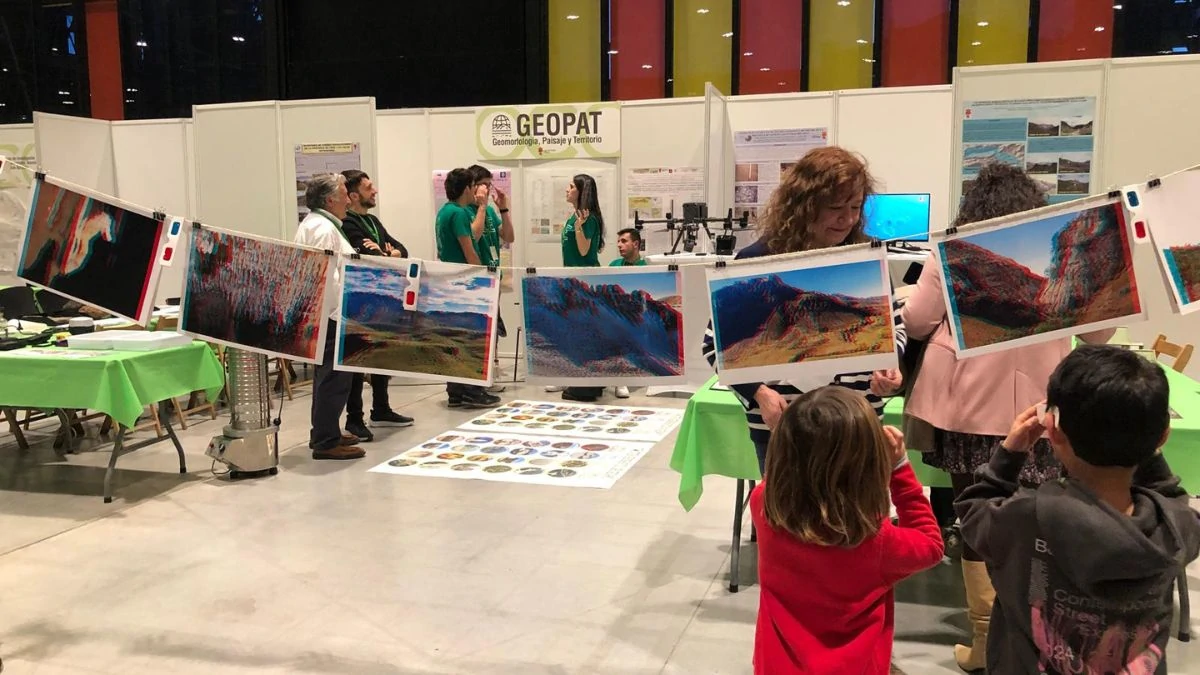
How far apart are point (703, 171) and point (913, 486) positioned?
18.2 feet

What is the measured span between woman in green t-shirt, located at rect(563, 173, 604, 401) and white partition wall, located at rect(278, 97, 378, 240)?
6.21 ft

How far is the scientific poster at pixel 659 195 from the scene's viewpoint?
23.5 feet

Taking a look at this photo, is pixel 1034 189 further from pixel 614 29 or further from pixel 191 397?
pixel 614 29

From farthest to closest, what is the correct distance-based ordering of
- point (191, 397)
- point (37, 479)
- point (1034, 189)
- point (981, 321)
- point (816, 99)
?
1. point (816, 99)
2. point (191, 397)
3. point (37, 479)
4. point (1034, 189)
5. point (981, 321)

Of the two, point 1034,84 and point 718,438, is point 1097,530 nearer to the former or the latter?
point 718,438

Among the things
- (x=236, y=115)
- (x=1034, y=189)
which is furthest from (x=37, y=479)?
(x=1034, y=189)

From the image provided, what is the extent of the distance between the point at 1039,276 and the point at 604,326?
41.7 inches

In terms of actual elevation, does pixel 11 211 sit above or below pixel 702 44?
below

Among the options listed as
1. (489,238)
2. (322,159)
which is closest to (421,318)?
(489,238)

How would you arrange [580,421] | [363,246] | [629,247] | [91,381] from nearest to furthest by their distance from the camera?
[91,381] < [363,246] < [580,421] < [629,247]

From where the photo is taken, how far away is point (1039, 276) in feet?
6.56

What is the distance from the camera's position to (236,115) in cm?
756

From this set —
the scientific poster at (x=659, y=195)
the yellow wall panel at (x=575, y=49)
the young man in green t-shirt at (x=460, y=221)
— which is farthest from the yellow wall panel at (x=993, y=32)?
the young man in green t-shirt at (x=460, y=221)

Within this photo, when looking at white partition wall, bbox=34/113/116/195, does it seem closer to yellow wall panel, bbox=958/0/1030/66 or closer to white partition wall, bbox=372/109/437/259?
white partition wall, bbox=372/109/437/259
